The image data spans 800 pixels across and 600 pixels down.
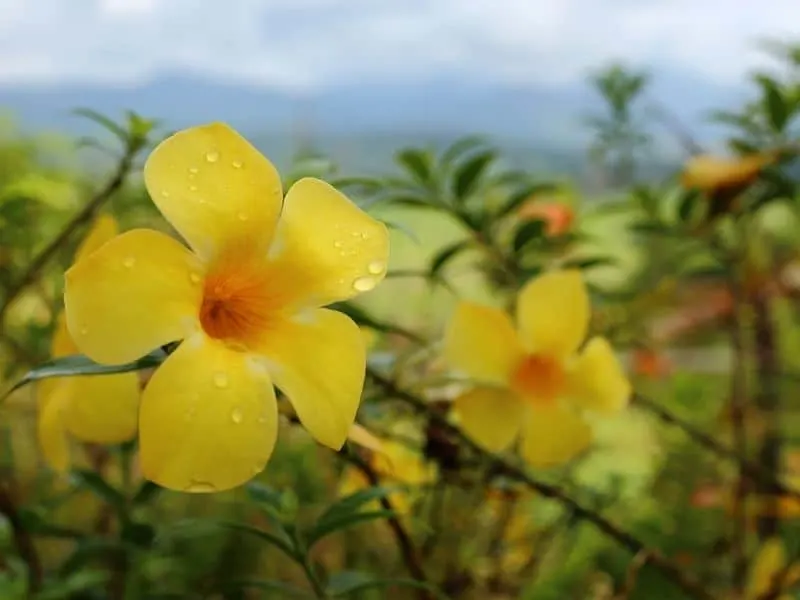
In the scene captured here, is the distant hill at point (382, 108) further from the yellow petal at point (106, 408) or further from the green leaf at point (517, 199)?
the yellow petal at point (106, 408)

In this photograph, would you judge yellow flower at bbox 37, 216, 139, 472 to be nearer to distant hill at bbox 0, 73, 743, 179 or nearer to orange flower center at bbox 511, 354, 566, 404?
orange flower center at bbox 511, 354, 566, 404

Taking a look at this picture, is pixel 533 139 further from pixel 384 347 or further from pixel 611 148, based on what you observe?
pixel 384 347

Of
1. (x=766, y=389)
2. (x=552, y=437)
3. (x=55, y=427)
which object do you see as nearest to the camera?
(x=55, y=427)

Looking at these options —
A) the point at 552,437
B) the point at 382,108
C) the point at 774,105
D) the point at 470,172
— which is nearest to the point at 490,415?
the point at 552,437

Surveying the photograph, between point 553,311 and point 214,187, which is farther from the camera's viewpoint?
point 553,311

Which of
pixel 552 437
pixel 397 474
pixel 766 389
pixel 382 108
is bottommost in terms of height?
pixel 382 108

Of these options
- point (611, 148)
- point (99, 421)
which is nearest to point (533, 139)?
point (611, 148)

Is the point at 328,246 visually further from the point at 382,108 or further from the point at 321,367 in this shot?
the point at 382,108
